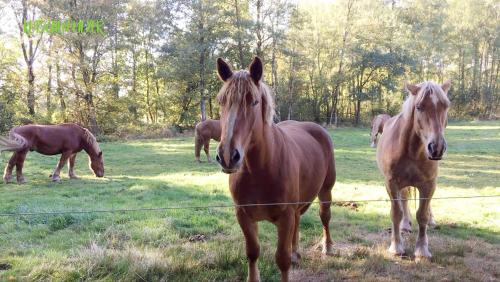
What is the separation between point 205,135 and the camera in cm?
1358

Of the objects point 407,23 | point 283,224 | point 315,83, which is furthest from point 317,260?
point 407,23

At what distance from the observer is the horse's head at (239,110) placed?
7.70ft

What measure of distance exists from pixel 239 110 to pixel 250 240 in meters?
1.32

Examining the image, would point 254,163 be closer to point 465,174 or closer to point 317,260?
point 317,260

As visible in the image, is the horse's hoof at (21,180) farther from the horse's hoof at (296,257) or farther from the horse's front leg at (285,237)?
the horse's front leg at (285,237)

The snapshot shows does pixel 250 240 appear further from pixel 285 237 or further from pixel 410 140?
pixel 410 140

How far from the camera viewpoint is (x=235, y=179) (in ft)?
9.84

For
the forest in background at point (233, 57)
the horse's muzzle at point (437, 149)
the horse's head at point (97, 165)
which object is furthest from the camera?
the forest in background at point (233, 57)

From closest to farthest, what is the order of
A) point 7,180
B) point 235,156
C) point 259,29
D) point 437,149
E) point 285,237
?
point 235,156, point 285,237, point 437,149, point 7,180, point 259,29

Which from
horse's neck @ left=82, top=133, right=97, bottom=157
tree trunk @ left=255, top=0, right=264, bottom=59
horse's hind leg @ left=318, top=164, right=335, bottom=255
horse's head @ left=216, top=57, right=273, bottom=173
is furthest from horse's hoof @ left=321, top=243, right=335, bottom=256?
tree trunk @ left=255, top=0, right=264, bottom=59

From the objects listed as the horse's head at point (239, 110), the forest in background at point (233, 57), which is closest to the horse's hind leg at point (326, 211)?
the horse's head at point (239, 110)

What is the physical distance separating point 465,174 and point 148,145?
14.2 metres

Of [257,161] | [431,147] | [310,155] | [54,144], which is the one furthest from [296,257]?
[54,144]

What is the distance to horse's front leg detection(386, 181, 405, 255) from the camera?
4.32 meters
